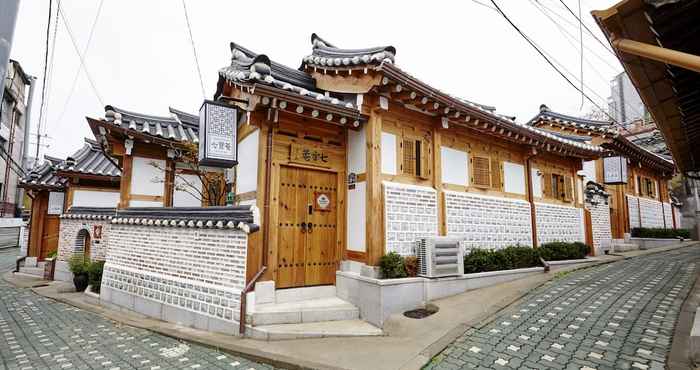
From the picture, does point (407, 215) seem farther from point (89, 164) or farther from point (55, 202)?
point (55, 202)

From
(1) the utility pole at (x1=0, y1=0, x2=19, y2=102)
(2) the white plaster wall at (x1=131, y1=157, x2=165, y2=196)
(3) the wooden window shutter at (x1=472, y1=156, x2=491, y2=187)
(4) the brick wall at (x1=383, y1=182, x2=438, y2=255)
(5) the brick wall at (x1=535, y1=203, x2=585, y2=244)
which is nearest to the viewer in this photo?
(1) the utility pole at (x1=0, y1=0, x2=19, y2=102)

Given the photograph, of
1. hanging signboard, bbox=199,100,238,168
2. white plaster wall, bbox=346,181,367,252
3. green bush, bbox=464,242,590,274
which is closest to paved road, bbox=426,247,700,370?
green bush, bbox=464,242,590,274

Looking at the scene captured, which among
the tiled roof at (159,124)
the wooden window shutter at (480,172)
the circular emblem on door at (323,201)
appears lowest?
the circular emblem on door at (323,201)

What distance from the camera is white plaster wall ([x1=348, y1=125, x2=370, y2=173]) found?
264 inches

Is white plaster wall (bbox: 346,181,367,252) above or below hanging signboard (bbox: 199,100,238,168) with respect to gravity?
below

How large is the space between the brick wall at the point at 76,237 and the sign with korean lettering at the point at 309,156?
8354 millimetres

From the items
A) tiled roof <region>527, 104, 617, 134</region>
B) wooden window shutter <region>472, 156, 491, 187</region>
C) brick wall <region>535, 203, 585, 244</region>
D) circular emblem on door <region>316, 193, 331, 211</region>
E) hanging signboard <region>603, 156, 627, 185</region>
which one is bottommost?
brick wall <region>535, 203, 585, 244</region>

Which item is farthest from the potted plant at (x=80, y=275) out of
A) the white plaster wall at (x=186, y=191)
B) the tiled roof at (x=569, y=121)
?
the tiled roof at (x=569, y=121)

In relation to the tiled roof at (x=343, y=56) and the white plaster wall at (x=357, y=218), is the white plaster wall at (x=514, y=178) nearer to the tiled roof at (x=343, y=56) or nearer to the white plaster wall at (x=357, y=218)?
the white plaster wall at (x=357, y=218)

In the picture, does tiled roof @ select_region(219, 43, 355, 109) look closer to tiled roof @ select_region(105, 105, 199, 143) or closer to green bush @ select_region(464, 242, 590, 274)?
tiled roof @ select_region(105, 105, 199, 143)

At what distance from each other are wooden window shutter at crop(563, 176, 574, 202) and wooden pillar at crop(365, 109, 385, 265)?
798cm

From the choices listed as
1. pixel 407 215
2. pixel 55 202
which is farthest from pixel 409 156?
pixel 55 202

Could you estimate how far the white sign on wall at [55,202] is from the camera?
1416 centimetres

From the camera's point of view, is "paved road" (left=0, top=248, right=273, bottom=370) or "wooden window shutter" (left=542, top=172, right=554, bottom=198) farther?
"wooden window shutter" (left=542, top=172, right=554, bottom=198)
